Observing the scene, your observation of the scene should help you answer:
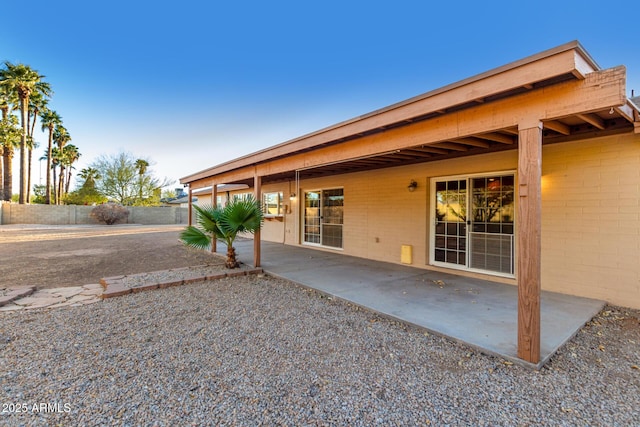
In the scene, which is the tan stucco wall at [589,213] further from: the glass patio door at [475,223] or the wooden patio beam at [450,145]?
the wooden patio beam at [450,145]

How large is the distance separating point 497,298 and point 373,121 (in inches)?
124

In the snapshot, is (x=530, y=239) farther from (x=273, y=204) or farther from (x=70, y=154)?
(x=70, y=154)

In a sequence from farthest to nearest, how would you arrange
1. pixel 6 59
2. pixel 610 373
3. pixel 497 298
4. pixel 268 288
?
1. pixel 6 59
2. pixel 268 288
3. pixel 497 298
4. pixel 610 373

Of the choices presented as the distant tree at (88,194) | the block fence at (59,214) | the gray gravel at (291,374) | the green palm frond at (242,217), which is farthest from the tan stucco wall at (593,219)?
the distant tree at (88,194)

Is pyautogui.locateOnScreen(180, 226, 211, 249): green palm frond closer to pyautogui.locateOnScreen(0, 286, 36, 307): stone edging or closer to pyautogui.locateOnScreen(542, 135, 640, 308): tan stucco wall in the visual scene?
pyautogui.locateOnScreen(0, 286, 36, 307): stone edging

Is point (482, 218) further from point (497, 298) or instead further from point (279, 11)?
point (279, 11)

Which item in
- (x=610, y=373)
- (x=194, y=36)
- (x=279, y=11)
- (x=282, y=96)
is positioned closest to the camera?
(x=610, y=373)

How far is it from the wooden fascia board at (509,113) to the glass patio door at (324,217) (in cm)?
461

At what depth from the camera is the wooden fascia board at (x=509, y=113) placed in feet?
7.25

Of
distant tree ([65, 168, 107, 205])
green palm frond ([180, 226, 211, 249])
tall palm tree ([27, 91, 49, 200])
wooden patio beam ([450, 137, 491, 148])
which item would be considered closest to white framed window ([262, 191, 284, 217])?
green palm frond ([180, 226, 211, 249])

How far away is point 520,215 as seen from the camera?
2.55 m

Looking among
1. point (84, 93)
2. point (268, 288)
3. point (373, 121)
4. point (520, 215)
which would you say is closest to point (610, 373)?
point (520, 215)

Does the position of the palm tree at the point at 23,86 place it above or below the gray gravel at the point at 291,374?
above

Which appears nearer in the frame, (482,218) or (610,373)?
(610,373)
